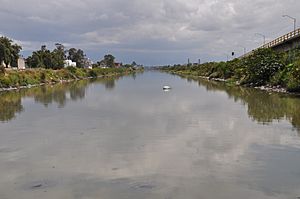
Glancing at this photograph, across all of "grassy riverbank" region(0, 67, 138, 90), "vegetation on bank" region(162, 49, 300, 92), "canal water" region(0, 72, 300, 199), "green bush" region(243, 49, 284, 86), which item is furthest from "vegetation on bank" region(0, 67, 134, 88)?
"canal water" region(0, 72, 300, 199)

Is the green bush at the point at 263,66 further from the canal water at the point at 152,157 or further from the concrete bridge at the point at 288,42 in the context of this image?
the canal water at the point at 152,157

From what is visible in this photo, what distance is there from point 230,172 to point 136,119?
1366cm

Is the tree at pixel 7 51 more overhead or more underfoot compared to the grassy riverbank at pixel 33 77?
more overhead

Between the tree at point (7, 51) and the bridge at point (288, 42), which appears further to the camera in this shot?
the tree at point (7, 51)

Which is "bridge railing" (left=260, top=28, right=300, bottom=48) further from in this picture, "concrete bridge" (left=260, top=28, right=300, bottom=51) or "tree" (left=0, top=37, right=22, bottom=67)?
"tree" (left=0, top=37, right=22, bottom=67)

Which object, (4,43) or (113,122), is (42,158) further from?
(4,43)

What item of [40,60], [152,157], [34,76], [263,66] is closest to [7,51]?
[34,76]

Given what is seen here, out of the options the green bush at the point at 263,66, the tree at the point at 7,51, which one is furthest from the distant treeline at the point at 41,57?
the green bush at the point at 263,66

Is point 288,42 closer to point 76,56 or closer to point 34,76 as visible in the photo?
point 34,76

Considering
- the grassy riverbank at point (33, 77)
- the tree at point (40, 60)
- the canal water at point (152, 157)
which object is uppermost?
the tree at point (40, 60)

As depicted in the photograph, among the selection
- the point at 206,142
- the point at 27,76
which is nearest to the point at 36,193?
the point at 206,142

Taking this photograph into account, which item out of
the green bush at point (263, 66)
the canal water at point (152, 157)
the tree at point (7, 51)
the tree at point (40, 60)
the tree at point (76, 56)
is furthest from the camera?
the tree at point (76, 56)

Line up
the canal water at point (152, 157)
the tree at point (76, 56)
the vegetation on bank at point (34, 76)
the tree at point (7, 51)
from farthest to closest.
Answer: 1. the tree at point (76, 56)
2. the tree at point (7, 51)
3. the vegetation on bank at point (34, 76)
4. the canal water at point (152, 157)

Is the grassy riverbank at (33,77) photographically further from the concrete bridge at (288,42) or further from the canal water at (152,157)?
the concrete bridge at (288,42)
